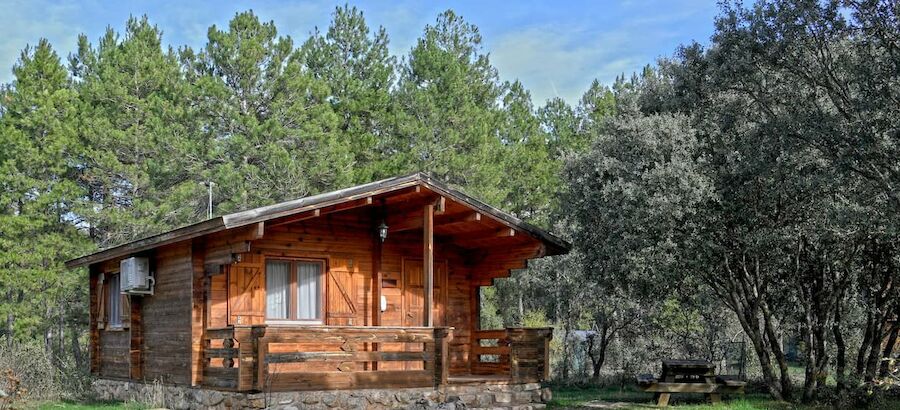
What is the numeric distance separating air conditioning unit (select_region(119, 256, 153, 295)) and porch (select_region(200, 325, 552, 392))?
1860mm

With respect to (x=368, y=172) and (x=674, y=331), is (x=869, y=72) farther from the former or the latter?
(x=368, y=172)

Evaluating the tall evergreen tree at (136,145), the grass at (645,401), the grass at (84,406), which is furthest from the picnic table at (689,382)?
the tall evergreen tree at (136,145)

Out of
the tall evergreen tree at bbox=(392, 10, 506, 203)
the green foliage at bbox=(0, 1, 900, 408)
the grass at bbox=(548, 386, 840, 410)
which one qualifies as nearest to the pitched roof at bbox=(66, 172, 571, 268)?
the green foliage at bbox=(0, 1, 900, 408)

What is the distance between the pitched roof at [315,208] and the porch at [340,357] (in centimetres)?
149

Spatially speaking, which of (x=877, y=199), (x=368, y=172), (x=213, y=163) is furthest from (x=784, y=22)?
(x=213, y=163)

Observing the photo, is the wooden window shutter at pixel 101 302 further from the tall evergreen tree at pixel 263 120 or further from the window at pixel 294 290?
the tall evergreen tree at pixel 263 120

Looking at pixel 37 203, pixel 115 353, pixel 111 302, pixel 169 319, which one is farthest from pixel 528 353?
pixel 37 203

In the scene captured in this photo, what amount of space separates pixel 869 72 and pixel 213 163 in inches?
800

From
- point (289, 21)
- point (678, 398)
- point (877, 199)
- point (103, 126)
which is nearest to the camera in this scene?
point (877, 199)

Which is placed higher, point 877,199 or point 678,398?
point 877,199

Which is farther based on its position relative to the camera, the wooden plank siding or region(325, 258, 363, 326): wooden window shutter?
region(325, 258, 363, 326): wooden window shutter

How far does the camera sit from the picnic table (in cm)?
1662

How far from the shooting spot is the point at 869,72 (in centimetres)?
1277

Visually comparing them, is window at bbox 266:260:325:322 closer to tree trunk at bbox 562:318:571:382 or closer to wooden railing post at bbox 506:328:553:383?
wooden railing post at bbox 506:328:553:383
